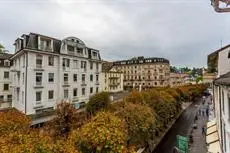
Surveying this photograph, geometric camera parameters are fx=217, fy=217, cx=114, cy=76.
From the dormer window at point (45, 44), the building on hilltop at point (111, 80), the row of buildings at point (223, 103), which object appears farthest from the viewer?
the building on hilltop at point (111, 80)

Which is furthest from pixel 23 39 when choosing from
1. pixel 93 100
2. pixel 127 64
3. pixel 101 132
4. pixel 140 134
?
pixel 127 64

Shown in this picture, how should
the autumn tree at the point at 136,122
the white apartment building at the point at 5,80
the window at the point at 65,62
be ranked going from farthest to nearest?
the white apartment building at the point at 5,80, the window at the point at 65,62, the autumn tree at the point at 136,122

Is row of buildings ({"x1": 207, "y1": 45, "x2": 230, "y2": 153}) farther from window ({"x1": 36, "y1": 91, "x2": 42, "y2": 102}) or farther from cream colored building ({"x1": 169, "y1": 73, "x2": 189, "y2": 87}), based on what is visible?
cream colored building ({"x1": 169, "y1": 73, "x2": 189, "y2": 87})

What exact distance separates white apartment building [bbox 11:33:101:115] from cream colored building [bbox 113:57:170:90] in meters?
60.4

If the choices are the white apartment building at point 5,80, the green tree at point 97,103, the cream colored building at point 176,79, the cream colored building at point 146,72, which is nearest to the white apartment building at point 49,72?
the white apartment building at point 5,80

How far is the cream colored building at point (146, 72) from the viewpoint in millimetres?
102438

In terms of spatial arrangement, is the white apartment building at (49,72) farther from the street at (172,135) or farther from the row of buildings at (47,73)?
the street at (172,135)

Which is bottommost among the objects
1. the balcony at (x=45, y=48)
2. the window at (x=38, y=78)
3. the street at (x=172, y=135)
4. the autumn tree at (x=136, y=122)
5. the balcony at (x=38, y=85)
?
the street at (x=172, y=135)

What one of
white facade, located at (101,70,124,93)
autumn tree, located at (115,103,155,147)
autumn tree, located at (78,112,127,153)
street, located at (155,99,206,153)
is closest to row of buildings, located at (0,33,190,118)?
autumn tree, located at (115,103,155,147)

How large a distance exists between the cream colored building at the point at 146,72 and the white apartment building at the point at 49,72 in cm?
6039

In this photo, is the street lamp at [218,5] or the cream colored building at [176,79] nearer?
the street lamp at [218,5]

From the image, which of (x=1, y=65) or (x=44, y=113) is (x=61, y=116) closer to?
(x=44, y=113)

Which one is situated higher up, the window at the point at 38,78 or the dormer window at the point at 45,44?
the dormer window at the point at 45,44

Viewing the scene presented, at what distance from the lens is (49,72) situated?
35.8m
